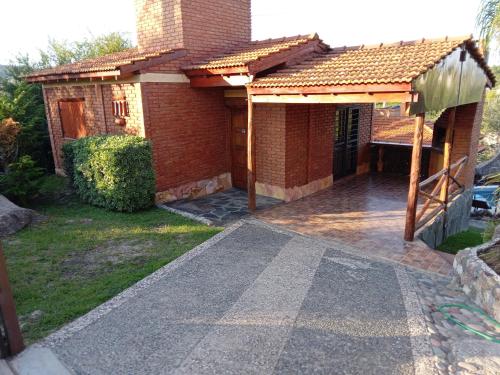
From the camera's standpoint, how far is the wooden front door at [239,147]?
32.6 feet

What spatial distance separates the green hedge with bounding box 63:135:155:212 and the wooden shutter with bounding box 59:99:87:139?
2.16 m

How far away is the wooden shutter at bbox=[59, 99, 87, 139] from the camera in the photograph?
35.3 ft

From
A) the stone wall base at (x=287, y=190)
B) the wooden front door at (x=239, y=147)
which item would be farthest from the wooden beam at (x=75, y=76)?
the stone wall base at (x=287, y=190)

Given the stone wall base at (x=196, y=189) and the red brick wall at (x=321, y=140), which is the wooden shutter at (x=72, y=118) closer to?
the stone wall base at (x=196, y=189)

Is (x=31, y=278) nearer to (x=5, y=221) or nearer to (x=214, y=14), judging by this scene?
(x=5, y=221)

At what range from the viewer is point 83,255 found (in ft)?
20.9

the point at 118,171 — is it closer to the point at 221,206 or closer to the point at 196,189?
the point at 196,189

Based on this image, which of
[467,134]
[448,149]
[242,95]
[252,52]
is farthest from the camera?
[467,134]

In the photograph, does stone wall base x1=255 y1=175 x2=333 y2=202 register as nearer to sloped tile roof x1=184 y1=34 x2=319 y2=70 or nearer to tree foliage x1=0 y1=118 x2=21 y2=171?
sloped tile roof x1=184 y1=34 x2=319 y2=70

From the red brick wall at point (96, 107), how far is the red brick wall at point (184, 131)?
1.36ft

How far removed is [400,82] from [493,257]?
9.68 feet

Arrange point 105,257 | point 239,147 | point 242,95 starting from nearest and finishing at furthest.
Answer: point 105,257 < point 242,95 < point 239,147

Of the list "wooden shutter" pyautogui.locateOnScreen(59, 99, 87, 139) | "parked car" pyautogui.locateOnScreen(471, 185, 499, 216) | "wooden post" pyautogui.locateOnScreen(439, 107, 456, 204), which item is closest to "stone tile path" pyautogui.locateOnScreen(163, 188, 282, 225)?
"wooden post" pyautogui.locateOnScreen(439, 107, 456, 204)

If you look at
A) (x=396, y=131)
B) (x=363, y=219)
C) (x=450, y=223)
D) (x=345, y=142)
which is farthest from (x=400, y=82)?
(x=396, y=131)
